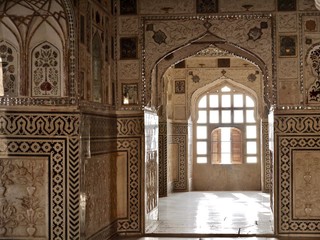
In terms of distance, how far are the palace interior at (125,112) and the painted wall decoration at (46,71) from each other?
12mm

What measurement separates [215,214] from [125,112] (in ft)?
10.0

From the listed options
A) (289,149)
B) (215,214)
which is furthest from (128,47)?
(215,214)

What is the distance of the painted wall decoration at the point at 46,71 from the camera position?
24.6 feet

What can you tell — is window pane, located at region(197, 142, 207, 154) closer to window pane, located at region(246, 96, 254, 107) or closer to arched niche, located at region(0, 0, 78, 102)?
window pane, located at region(246, 96, 254, 107)

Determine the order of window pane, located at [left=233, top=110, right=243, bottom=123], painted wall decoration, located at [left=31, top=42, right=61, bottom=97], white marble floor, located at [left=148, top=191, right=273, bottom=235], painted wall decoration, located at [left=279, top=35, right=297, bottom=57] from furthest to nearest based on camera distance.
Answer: window pane, located at [left=233, top=110, right=243, bottom=123]
white marble floor, located at [left=148, top=191, right=273, bottom=235]
painted wall decoration, located at [left=279, top=35, right=297, bottom=57]
painted wall decoration, located at [left=31, top=42, right=61, bottom=97]

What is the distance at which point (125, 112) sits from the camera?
9.54 m

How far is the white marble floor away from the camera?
9688 mm

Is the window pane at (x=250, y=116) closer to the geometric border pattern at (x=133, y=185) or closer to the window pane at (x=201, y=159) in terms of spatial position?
the window pane at (x=201, y=159)

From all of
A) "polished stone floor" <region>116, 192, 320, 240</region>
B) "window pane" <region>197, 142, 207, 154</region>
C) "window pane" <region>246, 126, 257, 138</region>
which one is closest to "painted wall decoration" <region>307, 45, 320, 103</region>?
"polished stone floor" <region>116, 192, 320, 240</region>

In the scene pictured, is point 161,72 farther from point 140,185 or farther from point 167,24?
point 140,185

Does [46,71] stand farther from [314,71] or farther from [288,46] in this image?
[314,71]

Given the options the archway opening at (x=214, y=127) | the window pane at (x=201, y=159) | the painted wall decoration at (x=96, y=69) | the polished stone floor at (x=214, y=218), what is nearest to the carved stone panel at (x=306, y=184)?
the polished stone floor at (x=214, y=218)

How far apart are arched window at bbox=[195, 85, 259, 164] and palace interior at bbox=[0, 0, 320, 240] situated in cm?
320

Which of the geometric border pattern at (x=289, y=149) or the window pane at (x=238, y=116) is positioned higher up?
the window pane at (x=238, y=116)
